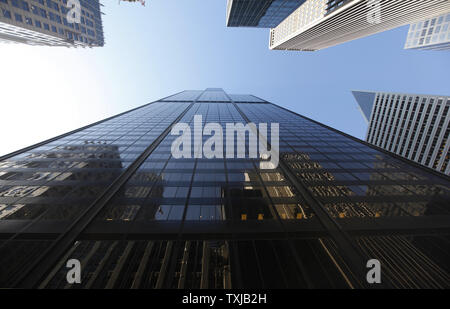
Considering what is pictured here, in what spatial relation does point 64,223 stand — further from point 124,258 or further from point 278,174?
point 278,174

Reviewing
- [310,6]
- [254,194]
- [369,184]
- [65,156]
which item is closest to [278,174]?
[254,194]

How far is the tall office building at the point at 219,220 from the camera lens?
1138 centimetres

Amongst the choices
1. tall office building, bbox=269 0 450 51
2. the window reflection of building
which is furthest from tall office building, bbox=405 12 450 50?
the window reflection of building

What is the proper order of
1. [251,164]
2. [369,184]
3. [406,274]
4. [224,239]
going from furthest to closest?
[251,164] → [369,184] → [224,239] → [406,274]

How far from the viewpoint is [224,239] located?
13461mm

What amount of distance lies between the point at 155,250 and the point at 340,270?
1298cm

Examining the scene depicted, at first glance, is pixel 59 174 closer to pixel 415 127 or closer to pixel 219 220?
pixel 219 220

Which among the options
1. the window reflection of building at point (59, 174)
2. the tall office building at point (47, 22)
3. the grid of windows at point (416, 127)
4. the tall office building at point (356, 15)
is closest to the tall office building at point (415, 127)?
the grid of windows at point (416, 127)

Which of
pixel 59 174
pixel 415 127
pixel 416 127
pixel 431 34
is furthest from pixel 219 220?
pixel 431 34

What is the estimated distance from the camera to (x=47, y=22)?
42.6 meters

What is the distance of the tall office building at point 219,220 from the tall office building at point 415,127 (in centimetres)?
5993

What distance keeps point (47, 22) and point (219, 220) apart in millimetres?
64239

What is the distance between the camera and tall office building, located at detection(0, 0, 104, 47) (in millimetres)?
33938

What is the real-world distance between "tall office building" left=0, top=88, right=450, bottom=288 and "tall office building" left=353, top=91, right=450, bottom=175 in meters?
59.9
